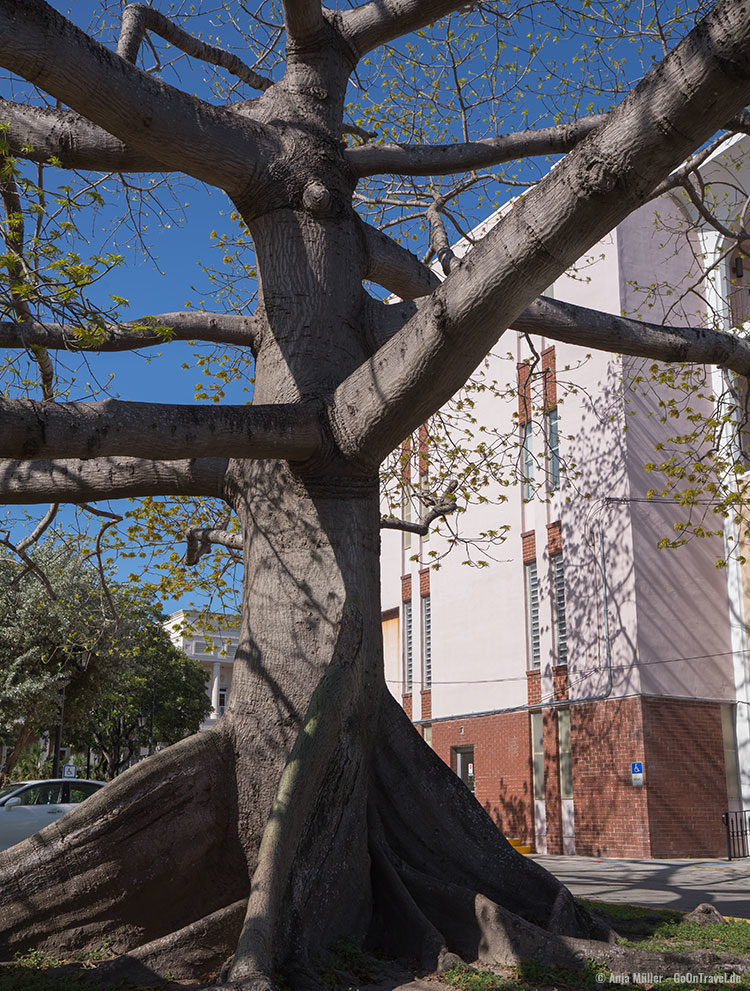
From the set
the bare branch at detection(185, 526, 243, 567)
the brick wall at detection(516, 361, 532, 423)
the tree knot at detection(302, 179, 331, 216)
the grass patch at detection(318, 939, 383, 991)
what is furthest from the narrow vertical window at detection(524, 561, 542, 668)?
the grass patch at detection(318, 939, 383, 991)

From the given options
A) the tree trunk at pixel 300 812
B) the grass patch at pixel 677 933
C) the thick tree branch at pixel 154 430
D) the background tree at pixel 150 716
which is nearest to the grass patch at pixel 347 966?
the tree trunk at pixel 300 812

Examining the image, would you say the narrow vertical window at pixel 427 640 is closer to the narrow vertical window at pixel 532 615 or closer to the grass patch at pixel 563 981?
the narrow vertical window at pixel 532 615

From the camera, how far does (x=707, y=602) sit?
21.0 metres

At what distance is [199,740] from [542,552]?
1753cm

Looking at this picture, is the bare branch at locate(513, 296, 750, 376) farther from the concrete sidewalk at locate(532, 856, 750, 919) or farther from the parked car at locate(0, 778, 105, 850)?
the parked car at locate(0, 778, 105, 850)

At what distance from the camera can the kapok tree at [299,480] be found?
4809mm

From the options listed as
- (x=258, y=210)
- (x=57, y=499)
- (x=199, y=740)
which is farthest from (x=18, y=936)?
(x=258, y=210)

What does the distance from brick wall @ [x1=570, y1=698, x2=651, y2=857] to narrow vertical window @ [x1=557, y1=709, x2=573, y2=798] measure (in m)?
0.43

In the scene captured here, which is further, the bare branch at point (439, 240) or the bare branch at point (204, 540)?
the bare branch at point (204, 540)

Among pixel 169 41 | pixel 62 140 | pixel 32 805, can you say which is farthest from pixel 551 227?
pixel 32 805

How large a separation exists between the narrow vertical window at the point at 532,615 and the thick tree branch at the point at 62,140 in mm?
17738

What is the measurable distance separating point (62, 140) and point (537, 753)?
61.6ft

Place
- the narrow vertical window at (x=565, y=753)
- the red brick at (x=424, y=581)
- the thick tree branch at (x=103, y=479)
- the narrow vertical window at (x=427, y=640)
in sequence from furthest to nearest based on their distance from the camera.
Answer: the red brick at (x=424, y=581) → the narrow vertical window at (x=427, y=640) → the narrow vertical window at (x=565, y=753) → the thick tree branch at (x=103, y=479)

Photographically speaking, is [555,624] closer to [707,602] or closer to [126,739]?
[707,602]
